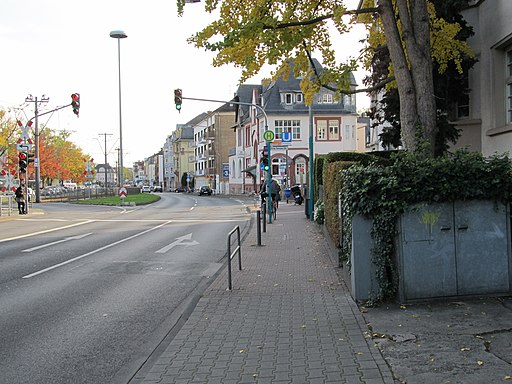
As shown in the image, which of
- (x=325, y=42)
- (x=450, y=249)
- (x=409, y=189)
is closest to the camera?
(x=409, y=189)

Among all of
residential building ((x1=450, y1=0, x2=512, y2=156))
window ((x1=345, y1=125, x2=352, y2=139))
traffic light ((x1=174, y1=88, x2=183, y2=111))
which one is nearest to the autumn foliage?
traffic light ((x1=174, y1=88, x2=183, y2=111))

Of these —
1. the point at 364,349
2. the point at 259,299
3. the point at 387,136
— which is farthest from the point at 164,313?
the point at 387,136

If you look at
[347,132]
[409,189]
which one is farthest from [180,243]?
[347,132]

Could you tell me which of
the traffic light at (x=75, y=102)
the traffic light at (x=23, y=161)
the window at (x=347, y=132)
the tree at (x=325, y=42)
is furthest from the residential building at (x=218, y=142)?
the tree at (x=325, y=42)

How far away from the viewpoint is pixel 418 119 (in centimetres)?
960

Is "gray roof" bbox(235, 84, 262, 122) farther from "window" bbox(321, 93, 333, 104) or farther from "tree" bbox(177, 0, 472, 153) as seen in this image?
"tree" bbox(177, 0, 472, 153)

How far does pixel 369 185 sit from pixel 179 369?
11.3ft

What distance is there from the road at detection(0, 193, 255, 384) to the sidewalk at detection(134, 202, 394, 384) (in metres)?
0.43

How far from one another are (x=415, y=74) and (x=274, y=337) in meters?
5.60

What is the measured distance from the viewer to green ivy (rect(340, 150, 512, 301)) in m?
7.11

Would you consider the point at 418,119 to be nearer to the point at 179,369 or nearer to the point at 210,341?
the point at 210,341

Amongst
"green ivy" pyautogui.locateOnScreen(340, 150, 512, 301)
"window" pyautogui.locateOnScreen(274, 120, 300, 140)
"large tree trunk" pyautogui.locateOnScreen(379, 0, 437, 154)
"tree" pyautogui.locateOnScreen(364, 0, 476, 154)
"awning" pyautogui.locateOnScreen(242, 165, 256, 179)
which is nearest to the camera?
"green ivy" pyautogui.locateOnScreen(340, 150, 512, 301)

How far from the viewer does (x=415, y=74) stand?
9570mm

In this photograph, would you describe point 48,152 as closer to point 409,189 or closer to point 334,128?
point 334,128
